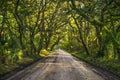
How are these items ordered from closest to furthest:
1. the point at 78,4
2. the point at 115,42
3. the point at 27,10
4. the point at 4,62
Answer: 1. the point at 4,62
2. the point at 115,42
3. the point at 27,10
4. the point at 78,4

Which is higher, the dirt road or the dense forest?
the dense forest

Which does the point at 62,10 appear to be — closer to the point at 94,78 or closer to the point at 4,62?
the point at 4,62

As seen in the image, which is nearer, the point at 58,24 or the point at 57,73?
the point at 57,73

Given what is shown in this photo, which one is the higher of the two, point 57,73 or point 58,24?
point 58,24

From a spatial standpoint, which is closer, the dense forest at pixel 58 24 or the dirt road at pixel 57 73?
the dirt road at pixel 57 73

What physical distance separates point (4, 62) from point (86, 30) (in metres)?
32.8

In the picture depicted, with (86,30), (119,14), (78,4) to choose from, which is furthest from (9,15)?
(119,14)

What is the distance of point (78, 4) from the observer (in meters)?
44.0

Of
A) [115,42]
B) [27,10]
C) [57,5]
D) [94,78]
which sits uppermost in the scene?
[57,5]

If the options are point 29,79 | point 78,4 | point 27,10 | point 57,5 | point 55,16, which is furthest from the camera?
point 55,16

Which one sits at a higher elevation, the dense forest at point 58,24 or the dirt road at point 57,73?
the dense forest at point 58,24

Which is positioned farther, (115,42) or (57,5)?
(57,5)

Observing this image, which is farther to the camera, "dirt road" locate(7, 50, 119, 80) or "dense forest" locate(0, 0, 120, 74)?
"dense forest" locate(0, 0, 120, 74)

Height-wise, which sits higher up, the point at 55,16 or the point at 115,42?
the point at 55,16
